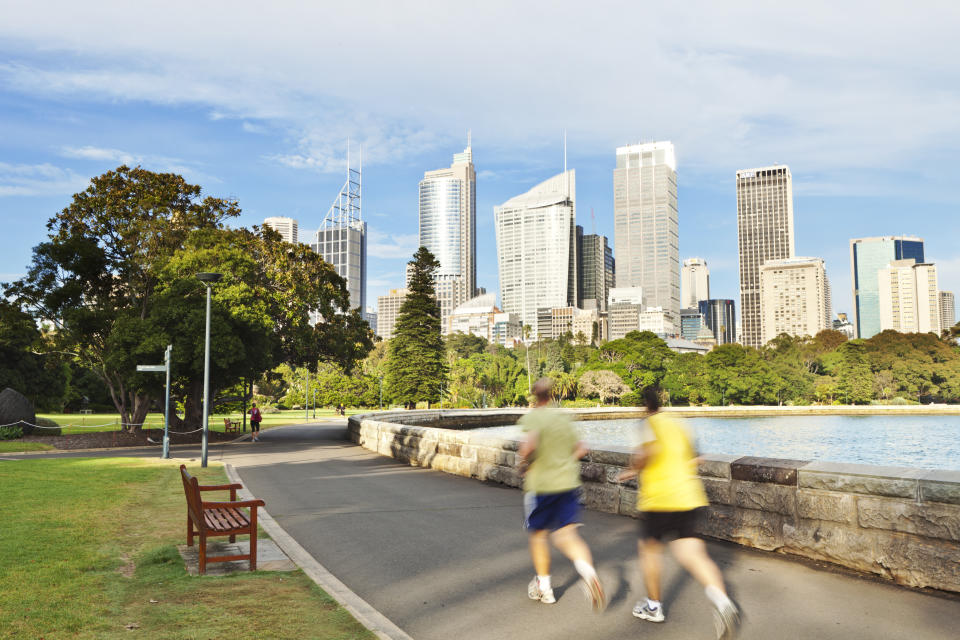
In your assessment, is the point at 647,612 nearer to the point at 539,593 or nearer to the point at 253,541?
the point at 539,593

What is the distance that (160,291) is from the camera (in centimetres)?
2816

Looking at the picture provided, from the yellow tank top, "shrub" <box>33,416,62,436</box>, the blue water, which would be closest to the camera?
the yellow tank top

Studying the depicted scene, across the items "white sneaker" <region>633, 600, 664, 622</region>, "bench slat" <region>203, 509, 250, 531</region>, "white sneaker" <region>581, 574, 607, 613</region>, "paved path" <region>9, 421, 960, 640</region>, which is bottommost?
"paved path" <region>9, 421, 960, 640</region>

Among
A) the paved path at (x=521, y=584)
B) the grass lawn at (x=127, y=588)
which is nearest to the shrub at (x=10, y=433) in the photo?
the grass lawn at (x=127, y=588)

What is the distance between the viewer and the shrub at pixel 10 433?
2652 centimetres

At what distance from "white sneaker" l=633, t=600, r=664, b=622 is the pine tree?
57.4 m

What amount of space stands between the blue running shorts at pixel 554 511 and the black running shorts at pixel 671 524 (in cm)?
70

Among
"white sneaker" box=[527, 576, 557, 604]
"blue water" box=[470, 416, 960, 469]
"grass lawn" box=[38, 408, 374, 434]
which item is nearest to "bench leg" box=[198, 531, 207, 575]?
"white sneaker" box=[527, 576, 557, 604]

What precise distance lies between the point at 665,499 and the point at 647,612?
0.87 meters

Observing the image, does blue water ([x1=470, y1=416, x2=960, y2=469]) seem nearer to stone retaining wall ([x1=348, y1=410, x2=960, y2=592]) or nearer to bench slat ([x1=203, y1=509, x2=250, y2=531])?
stone retaining wall ([x1=348, y1=410, x2=960, y2=592])

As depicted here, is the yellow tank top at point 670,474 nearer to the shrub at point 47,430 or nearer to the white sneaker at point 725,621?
the white sneaker at point 725,621

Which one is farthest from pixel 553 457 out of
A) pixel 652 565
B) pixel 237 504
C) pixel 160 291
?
pixel 160 291

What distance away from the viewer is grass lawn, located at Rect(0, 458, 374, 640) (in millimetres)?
4758

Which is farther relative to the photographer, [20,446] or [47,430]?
[47,430]
